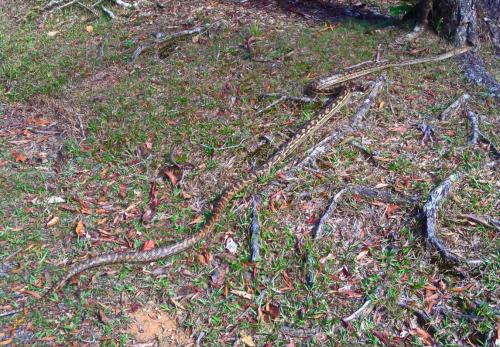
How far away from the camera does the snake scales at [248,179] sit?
5754 millimetres

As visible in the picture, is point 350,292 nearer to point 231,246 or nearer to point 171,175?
point 231,246

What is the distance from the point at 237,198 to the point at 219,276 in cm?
109

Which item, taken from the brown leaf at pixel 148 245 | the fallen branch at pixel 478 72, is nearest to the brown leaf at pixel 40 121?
the brown leaf at pixel 148 245

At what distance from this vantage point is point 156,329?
5254 millimetres

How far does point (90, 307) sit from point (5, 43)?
7085 millimetres

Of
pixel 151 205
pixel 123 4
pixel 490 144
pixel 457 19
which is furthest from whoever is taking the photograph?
pixel 123 4

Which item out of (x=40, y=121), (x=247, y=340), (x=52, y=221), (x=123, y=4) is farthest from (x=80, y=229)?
(x=123, y=4)

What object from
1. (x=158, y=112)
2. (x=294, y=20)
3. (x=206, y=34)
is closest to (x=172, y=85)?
(x=158, y=112)

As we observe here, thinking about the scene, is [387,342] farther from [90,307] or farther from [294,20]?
[294,20]

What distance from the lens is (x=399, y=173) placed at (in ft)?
21.3

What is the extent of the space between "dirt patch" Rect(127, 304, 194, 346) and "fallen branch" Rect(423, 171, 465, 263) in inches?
104

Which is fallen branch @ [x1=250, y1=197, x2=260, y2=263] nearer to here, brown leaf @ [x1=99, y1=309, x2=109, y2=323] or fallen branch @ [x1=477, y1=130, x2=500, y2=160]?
brown leaf @ [x1=99, y1=309, x2=109, y2=323]

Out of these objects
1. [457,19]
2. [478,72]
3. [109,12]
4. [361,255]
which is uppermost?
[457,19]

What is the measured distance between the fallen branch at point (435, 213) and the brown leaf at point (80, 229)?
152 inches
